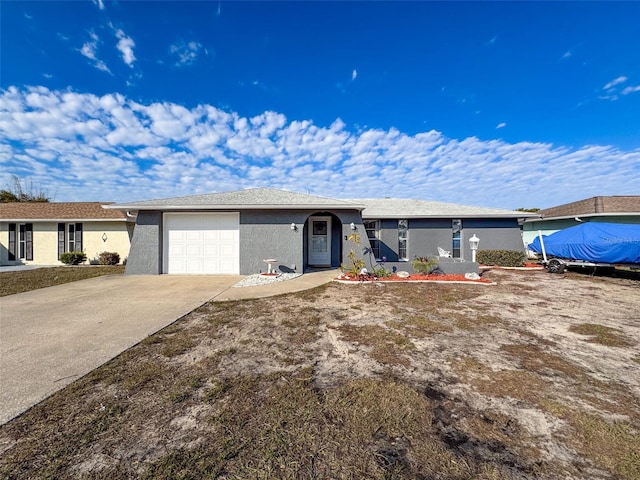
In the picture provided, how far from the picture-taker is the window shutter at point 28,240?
1525 cm

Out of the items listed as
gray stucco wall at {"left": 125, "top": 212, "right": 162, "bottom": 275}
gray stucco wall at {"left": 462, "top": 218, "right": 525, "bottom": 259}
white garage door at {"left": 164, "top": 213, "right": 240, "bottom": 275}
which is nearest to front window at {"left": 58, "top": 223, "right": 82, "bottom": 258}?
gray stucco wall at {"left": 125, "top": 212, "right": 162, "bottom": 275}

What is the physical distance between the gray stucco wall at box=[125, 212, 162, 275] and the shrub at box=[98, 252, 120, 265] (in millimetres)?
5984

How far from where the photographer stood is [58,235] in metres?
15.3

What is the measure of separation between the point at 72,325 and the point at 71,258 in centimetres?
1369

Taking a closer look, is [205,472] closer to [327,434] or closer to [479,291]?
[327,434]

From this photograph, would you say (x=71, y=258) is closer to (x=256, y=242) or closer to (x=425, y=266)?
(x=256, y=242)

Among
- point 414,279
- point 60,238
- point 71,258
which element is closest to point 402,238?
point 414,279

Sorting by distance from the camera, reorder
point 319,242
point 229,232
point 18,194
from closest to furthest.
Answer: point 229,232 < point 319,242 < point 18,194

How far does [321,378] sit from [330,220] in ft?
32.0

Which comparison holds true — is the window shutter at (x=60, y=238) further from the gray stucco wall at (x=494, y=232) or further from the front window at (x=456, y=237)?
the gray stucco wall at (x=494, y=232)

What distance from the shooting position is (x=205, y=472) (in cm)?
191

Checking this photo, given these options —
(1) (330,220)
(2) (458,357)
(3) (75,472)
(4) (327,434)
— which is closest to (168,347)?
(3) (75,472)

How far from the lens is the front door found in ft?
41.5

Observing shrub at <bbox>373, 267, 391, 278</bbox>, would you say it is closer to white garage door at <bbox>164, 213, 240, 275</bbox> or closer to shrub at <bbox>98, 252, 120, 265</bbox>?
white garage door at <bbox>164, 213, 240, 275</bbox>
